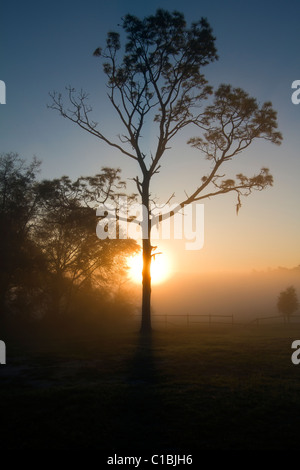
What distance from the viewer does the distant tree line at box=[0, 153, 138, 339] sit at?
31.4m

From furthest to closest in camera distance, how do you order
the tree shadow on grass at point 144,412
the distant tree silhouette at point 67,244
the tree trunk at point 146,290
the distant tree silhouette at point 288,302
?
the distant tree silhouette at point 288,302, the distant tree silhouette at point 67,244, the tree trunk at point 146,290, the tree shadow on grass at point 144,412

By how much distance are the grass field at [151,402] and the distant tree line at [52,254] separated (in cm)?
1806

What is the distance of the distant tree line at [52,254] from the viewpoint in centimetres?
3144

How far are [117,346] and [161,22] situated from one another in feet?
64.5

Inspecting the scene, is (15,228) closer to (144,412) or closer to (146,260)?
(146,260)

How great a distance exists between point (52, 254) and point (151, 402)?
2841 cm

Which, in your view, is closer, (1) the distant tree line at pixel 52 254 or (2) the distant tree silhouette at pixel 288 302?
→ (1) the distant tree line at pixel 52 254

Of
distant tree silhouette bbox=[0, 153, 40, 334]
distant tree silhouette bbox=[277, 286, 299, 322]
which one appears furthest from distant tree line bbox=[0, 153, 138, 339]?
distant tree silhouette bbox=[277, 286, 299, 322]

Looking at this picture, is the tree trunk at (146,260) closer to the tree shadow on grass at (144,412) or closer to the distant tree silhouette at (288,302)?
the tree shadow on grass at (144,412)

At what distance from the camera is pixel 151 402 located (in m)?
8.41

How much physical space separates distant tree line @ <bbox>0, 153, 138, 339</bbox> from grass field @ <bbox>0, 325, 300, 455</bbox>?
59.2 ft

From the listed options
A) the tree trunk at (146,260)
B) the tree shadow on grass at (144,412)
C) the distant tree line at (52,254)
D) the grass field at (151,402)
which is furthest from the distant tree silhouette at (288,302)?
the tree shadow on grass at (144,412)
